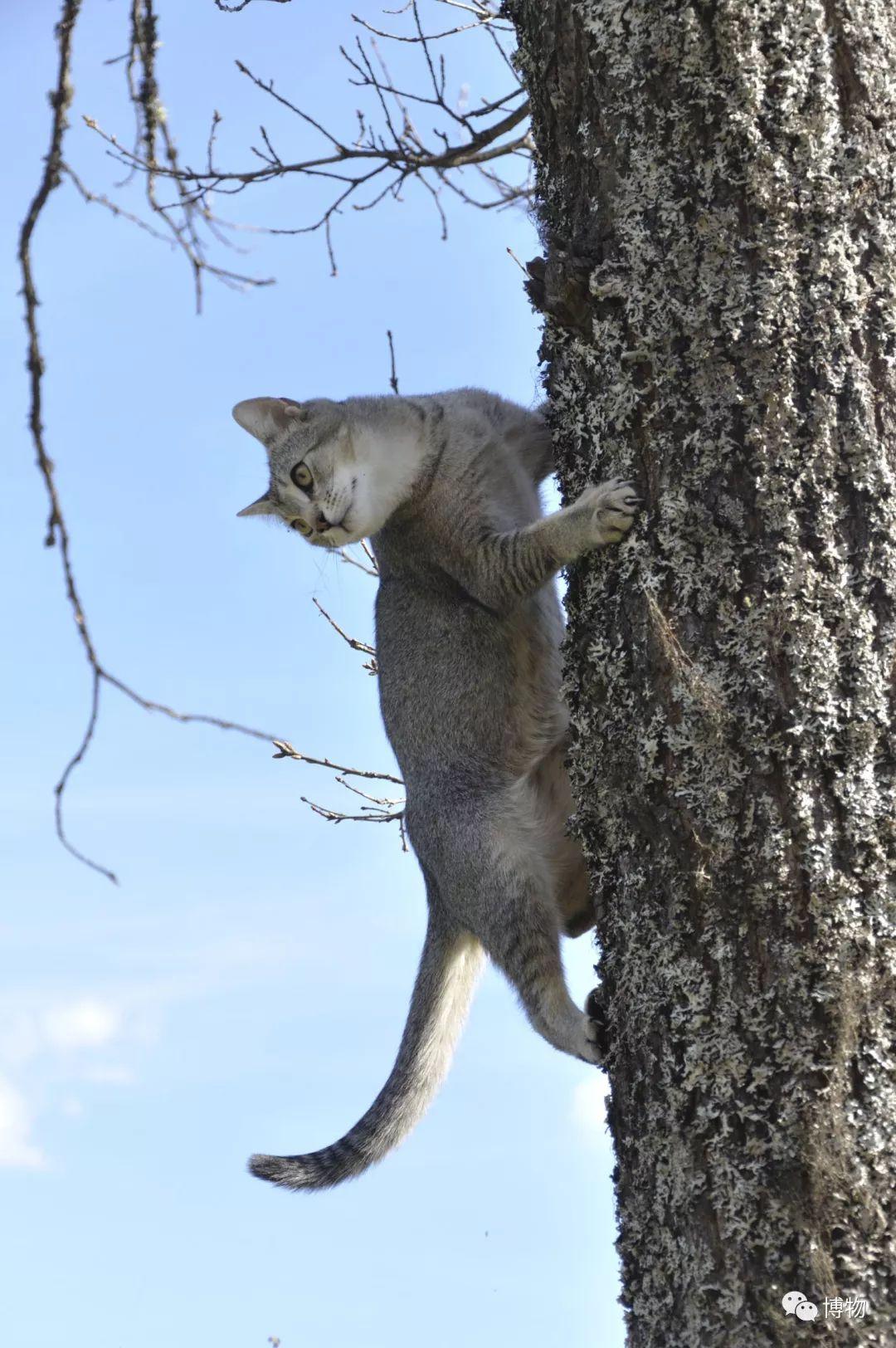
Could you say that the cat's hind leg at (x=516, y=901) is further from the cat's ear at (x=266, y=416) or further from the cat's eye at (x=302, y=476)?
the cat's ear at (x=266, y=416)

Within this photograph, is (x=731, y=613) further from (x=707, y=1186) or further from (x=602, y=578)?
(x=707, y=1186)

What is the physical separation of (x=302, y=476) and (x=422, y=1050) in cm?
177

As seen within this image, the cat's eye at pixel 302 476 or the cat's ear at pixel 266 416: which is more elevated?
the cat's ear at pixel 266 416

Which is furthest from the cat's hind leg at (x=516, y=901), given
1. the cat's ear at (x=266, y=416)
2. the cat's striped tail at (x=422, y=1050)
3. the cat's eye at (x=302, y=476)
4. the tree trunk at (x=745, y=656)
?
the cat's ear at (x=266, y=416)

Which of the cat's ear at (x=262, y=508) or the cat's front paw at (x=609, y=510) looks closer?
the cat's front paw at (x=609, y=510)

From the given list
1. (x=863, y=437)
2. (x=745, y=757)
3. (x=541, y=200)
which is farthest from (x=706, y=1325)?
(x=541, y=200)

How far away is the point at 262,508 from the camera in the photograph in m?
4.25

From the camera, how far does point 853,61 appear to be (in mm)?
2279

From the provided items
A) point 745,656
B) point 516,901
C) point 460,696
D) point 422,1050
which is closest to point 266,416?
point 460,696

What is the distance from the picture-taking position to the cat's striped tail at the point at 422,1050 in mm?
3459

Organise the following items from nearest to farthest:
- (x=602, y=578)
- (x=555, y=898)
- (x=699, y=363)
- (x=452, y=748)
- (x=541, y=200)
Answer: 1. (x=699, y=363)
2. (x=602, y=578)
3. (x=541, y=200)
4. (x=555, y=898)
5. (x=452, y=748)

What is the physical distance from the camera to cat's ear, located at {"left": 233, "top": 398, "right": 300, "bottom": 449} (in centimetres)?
418

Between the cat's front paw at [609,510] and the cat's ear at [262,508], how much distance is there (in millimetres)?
1932

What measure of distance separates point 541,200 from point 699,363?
65 cm
